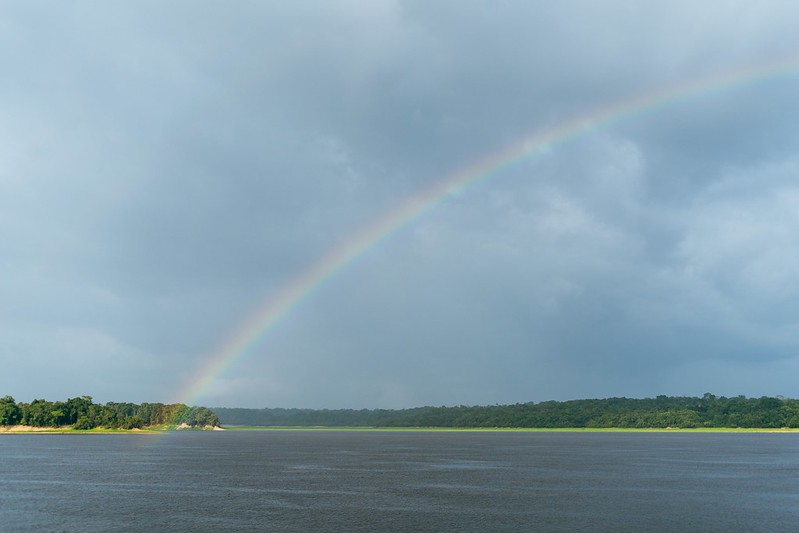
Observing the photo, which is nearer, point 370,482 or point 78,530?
point 78,530

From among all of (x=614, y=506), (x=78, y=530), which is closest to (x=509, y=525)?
(x=614, y=506)

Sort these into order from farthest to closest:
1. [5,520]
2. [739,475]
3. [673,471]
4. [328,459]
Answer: [328,459], [673,471], [739,475], [5,520]

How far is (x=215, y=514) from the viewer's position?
2813 inches

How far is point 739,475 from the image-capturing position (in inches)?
4557

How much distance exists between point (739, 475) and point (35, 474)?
4843 inches

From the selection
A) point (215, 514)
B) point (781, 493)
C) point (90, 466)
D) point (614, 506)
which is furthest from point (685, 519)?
point (90, 466)

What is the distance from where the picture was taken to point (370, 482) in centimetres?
10425

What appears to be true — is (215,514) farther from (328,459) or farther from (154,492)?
(328,459)

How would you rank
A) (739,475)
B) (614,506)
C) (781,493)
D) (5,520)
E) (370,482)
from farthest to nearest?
(739,475) → (370,482) → (781,493) → (614,506) → (5,520)

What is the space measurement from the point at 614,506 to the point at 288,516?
3725 centimetres

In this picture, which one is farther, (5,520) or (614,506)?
(614,506)

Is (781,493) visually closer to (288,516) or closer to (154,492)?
(288,516)

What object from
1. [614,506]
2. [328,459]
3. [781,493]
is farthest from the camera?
[328,459]

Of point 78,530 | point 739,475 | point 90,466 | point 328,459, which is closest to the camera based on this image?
point 78,530
